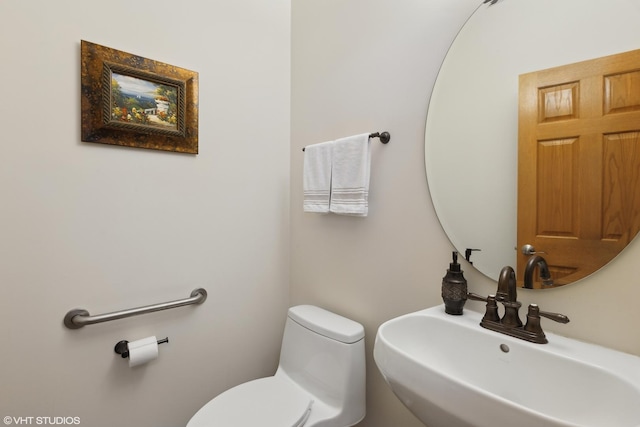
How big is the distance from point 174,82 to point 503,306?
5.05 ft

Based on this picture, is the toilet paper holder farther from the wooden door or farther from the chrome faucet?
the wooden door

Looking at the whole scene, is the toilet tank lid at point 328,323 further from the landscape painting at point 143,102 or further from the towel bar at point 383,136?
the landscape painting at point 143,102

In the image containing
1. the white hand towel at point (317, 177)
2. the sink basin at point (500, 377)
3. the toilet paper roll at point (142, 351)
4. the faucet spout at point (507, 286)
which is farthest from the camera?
the white hand towel at point (317, 177)

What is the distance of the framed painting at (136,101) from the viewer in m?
1.16

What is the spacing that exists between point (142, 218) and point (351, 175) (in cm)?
91

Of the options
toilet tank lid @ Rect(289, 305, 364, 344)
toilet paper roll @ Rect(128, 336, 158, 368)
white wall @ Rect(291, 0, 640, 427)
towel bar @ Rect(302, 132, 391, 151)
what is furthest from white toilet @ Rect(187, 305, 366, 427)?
towel bar @ Rect(302, 132, 391, 151)

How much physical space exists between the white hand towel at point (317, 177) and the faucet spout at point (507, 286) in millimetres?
769

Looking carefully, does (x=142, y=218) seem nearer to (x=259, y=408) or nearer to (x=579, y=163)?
(x=259, y=408)

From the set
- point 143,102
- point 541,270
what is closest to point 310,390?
point 541,270

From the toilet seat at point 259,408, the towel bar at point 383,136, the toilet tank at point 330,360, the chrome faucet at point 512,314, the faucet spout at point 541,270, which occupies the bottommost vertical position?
the toilet seat at point 259,408

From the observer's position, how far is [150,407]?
4.31 ft

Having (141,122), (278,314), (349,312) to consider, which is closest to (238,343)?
(278,314)

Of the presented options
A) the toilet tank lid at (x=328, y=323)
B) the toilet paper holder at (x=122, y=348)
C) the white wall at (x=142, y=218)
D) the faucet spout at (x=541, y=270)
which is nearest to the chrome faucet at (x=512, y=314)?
the faucet spout at (x=541, y=270)

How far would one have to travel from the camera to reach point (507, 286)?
33.6 inches
